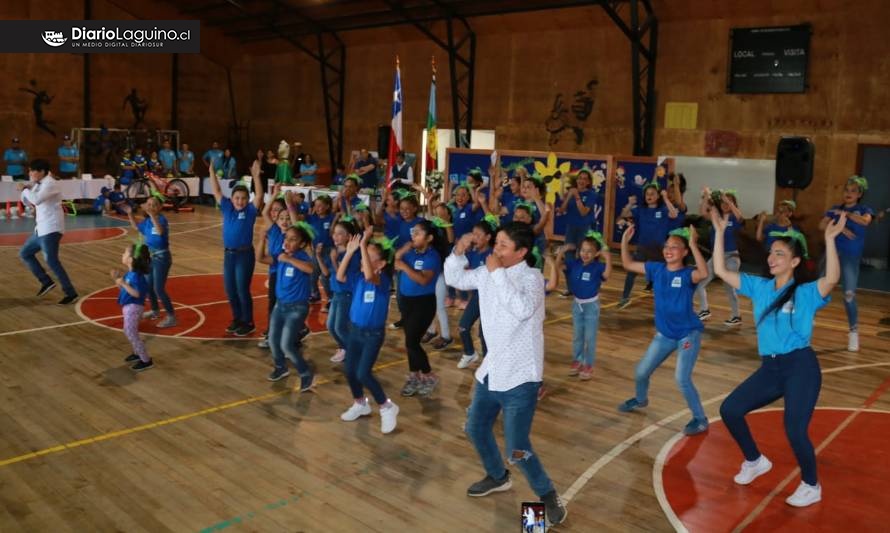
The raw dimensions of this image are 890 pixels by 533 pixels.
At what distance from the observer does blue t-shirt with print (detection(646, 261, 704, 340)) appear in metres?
6.44

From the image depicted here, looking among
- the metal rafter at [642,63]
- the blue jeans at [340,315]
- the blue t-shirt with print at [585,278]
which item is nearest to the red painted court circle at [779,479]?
the blue t-shirt with print at [585,278]

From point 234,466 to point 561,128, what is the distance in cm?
1602

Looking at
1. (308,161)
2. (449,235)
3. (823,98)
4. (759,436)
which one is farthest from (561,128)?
(759,436)

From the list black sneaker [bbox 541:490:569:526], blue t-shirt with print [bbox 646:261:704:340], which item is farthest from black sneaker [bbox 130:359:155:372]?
blue t-shirt with print [bbox 646:261:704:340]

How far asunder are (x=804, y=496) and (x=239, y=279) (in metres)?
6.49

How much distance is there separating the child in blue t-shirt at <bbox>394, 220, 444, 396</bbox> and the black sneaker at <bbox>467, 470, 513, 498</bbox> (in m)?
1.95

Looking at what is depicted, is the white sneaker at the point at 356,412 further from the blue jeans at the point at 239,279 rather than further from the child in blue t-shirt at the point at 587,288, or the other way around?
the blue jeans at the point at 239,279

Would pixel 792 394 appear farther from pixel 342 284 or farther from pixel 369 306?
pixel 342 284

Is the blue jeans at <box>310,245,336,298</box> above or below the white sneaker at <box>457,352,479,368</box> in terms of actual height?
above

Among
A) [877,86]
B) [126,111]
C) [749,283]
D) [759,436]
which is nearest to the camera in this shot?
[749,283]

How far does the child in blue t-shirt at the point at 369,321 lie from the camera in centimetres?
642

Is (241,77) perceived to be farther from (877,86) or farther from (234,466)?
(234,466)

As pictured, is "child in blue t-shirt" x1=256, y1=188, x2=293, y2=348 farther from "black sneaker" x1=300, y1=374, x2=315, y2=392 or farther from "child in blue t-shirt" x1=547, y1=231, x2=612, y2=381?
"child in blue t-shirt" x1=547, y1=231, x2=612, y2=381

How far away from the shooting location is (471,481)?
18.8 ft
